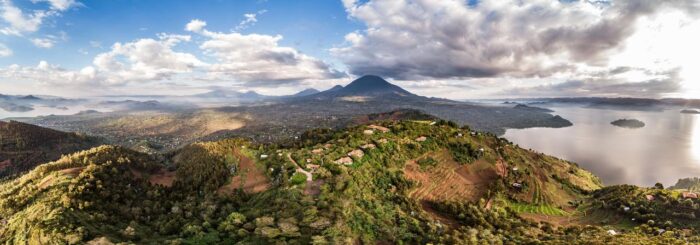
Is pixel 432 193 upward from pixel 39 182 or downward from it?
downward

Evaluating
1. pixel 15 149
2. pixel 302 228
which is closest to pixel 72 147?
pixel 15 149

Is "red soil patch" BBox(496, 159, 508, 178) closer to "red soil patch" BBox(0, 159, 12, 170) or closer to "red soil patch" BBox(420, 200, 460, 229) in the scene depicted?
"red soil patch" BBox(420, 200, 460, 229)

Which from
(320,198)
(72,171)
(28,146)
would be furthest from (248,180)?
(28,146)

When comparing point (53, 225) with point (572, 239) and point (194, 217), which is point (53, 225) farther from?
point (572, 239)

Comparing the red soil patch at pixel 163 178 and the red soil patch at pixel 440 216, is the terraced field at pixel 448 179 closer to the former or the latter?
the red soil patch at pixel 440 216

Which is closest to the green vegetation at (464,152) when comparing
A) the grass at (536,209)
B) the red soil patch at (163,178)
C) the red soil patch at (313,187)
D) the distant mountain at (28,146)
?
the grass at (536,209)

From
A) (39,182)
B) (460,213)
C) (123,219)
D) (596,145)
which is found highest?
(39,182)

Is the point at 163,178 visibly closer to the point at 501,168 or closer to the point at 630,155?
the point at 501,168

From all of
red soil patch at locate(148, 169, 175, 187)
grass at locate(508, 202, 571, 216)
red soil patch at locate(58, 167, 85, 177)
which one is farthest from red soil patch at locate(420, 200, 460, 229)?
red soil patch at locate(58, 167, 85, 177)

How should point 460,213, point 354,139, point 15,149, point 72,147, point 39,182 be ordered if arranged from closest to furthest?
point 39,182, point 460,213, point 354,139, point 15,149, point 72,147
